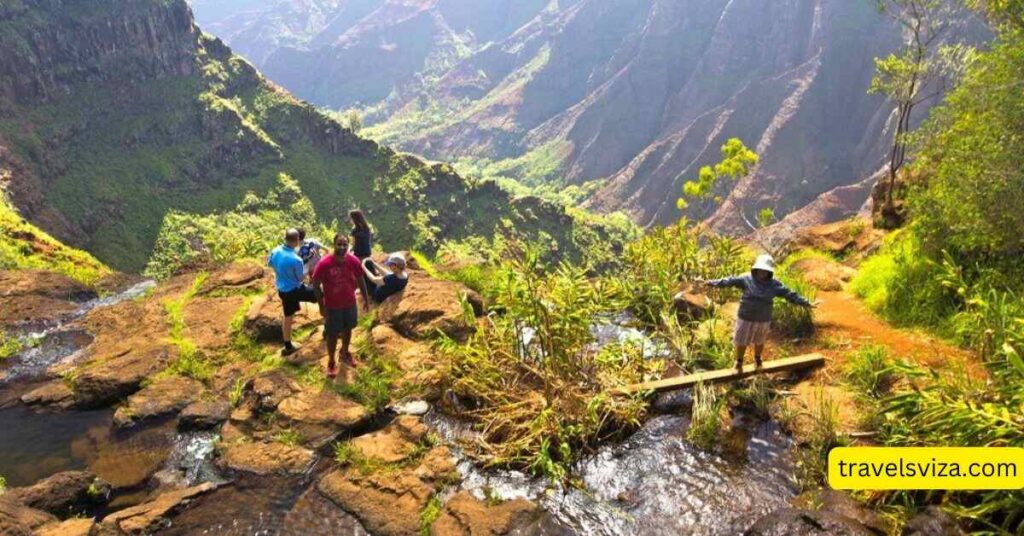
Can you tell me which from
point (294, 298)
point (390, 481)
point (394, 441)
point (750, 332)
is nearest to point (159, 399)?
point (294, 298)

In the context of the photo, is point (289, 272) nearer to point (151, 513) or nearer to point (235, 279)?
point (151, 513)

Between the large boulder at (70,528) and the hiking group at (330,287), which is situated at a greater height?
the hiking group at (330,287)

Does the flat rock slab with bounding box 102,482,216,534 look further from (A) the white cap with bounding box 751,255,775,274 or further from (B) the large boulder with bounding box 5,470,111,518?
(A) the white cap with bounding box 751,255,775,274

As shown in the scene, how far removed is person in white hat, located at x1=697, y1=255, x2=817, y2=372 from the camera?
28.8ft

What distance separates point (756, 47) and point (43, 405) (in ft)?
611

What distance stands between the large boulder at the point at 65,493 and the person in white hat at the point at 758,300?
901cm

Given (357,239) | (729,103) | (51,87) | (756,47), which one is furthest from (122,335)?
(756,47)

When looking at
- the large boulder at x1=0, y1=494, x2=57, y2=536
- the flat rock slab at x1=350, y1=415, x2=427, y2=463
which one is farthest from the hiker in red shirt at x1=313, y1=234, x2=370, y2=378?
the large boulder at x1=0, y1=494, x2=57, y2=536

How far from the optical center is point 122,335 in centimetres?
1346

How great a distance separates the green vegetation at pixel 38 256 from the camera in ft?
74.3

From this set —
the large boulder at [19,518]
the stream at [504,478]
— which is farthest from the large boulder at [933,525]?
the large boulder at [19,518]

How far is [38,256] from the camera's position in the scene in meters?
25.4

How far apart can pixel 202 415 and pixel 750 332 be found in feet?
27.7

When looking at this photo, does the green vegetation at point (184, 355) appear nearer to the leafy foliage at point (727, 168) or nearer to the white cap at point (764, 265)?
the white cap at point (764, 265)
